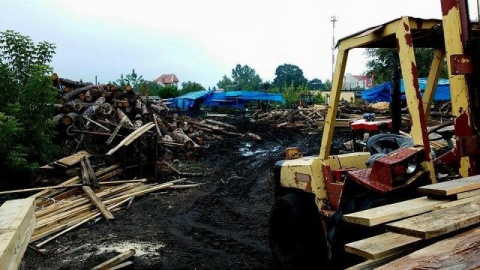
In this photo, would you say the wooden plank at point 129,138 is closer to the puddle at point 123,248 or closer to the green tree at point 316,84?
the puddle at point 123,248

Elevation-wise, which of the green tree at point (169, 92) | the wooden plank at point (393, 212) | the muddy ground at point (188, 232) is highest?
the green tree at point (169, 92)

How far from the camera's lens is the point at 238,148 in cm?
1894

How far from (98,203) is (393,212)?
7705 mm

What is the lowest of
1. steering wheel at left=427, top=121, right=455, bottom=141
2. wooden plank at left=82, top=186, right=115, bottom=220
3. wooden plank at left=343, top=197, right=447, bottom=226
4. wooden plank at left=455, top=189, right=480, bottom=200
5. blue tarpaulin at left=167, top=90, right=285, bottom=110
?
wooden plank at left=82, top=186, right=115, bottom=220

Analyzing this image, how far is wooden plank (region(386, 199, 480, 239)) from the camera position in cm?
197

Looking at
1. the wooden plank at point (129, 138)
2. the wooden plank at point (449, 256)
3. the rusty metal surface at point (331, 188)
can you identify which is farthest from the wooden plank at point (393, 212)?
the wooden plank at point (129, 138)

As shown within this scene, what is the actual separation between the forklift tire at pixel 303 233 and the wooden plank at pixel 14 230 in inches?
109

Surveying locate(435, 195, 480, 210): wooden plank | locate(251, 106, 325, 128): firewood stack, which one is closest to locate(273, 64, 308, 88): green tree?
locate(251, 106, 325, 128): firewood stack

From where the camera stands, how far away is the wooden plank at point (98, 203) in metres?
8.60

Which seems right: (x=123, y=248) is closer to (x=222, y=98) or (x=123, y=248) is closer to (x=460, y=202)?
(x=460, y=202)

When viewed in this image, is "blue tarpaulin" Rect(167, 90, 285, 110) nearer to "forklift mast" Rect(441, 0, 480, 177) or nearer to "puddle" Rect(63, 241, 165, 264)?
"puddle" Rect(63, 241, 165, 264)

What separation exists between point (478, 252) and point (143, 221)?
7423mm

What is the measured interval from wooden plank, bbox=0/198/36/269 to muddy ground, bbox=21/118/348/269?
3.82 ft

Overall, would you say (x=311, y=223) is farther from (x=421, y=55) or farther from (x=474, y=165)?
(x=421, y=55)
